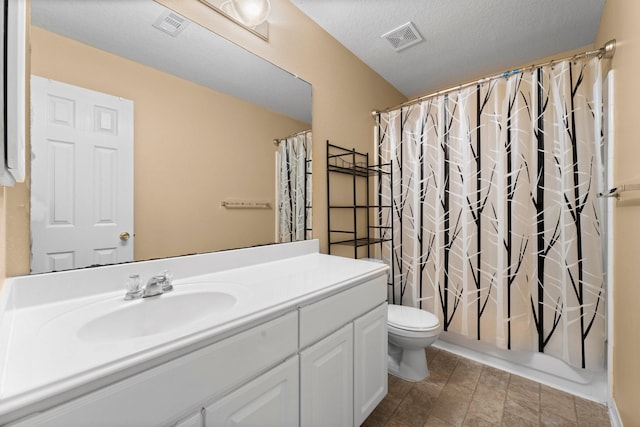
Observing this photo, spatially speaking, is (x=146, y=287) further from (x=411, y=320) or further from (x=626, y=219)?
(x=626, y=219)

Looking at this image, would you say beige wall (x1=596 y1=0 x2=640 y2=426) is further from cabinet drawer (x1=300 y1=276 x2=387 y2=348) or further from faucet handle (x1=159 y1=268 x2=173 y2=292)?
faucet handle (x1=159 y1=268 x2=173 y2=292)

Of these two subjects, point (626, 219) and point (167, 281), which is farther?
point (626, 219)

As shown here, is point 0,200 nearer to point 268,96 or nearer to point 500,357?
point 268,96

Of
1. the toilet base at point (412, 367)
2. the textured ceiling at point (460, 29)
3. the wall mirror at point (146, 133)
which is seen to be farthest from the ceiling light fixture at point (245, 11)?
the toilet base at point (412, 367)

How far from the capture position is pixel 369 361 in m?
1.26

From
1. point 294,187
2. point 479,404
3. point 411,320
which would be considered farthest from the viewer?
point 411,320

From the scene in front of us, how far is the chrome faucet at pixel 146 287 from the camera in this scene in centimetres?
90

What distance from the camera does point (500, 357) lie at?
1.86m

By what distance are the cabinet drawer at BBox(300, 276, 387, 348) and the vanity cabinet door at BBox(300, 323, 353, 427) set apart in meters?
0.04

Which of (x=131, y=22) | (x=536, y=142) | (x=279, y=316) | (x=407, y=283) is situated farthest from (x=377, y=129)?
(x=279, y=316)

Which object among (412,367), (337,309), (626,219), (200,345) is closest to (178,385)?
(200,345)

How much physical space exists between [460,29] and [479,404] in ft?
7.90

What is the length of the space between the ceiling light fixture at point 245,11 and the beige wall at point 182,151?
0.42 meters

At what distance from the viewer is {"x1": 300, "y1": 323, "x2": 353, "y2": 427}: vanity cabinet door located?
0.93 meters
